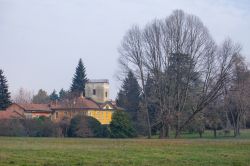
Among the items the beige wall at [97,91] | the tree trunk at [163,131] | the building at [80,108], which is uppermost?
the beige wall at [97,91]

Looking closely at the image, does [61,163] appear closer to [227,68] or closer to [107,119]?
[227,68]

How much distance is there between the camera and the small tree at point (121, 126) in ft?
226

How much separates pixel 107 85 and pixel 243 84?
57.0m

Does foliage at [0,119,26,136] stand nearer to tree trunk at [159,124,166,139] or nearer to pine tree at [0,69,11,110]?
tree trunk at [159,124,166,139]

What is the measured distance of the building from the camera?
87188 mm

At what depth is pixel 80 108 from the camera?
8762cm

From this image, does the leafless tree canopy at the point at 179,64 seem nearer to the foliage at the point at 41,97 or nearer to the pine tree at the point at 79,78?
the pine tree at the point at 79,78

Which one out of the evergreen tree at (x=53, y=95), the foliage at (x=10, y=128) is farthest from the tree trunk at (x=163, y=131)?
the evergreen tree at (x=53, y=95)

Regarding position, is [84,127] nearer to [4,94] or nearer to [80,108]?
[80,108]

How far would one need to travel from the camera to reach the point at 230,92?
232ft

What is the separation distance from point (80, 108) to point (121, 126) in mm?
20046

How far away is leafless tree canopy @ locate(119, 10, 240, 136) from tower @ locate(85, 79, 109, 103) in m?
52.9

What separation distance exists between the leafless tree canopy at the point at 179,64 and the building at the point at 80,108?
14.4 metres

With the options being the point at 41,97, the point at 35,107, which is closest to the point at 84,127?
the point at 35,107
